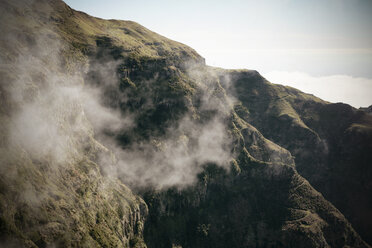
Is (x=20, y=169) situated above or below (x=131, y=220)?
above

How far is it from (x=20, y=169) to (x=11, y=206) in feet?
58.0

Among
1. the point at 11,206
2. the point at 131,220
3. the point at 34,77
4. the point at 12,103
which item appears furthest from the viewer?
the point at 131,220

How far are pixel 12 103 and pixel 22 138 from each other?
19662 mm

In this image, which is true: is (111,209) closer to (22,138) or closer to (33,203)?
(33,203)

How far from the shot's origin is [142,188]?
199875 mm

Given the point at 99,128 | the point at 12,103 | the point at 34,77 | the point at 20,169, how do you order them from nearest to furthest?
the point at 20,169
the point at 12,103
the point at 34,77
the point at 99,128

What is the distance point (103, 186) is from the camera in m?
163

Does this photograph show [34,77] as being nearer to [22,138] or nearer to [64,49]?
[22,138]

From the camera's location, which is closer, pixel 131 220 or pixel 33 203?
pixel 33 203

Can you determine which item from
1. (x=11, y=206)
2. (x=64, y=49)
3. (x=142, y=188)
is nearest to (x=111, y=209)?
(x=142, y=188)

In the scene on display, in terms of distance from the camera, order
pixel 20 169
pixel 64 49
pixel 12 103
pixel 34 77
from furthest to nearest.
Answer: pixel 64 49 → pixel 34 77 → pixel 12 103 → pixel 20 169

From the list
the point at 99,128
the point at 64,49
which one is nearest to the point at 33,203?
the point at 99,128

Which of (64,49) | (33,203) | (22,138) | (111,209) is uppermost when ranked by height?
(64,49)

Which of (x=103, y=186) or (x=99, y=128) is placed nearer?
(x=103, y=186)
